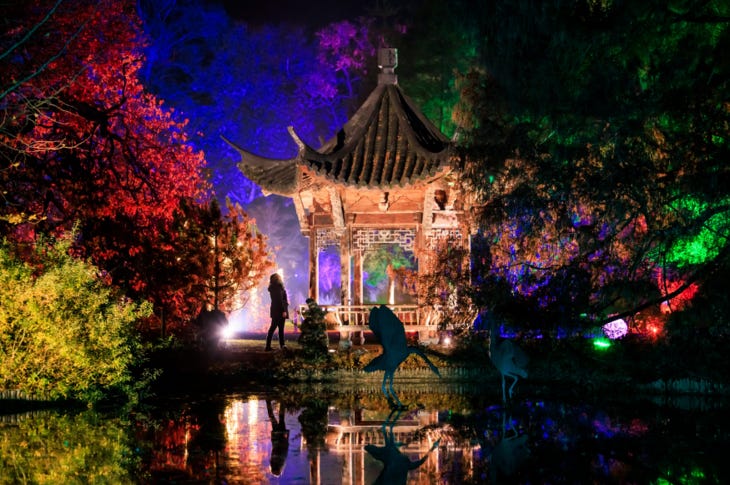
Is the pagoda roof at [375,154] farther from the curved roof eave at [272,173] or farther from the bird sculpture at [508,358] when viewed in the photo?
the bird sculpture at [508,358]

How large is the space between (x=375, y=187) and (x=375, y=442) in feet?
31.1

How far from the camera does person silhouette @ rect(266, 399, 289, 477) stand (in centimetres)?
815

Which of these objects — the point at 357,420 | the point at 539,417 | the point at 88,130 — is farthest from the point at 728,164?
the point at 88,130

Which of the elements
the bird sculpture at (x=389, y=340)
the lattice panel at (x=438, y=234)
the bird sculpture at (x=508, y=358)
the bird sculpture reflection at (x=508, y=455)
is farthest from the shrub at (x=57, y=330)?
the lattice panel at (x=438, y=234)

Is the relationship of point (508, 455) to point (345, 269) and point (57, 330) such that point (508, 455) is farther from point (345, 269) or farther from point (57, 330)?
point (345, 269)

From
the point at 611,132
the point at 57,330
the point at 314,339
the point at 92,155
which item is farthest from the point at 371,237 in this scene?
the point at 57,330

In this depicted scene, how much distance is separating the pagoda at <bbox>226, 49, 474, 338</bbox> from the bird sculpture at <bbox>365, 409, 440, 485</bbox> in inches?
356

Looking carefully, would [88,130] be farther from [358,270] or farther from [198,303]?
[358,270]

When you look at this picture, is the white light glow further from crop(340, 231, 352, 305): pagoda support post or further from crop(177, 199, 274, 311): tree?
crop(177, 199, 274, 311): tree

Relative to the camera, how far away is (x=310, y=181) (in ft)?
63.5

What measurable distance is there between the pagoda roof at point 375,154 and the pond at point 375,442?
19.7 ft

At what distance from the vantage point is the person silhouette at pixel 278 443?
815 cm

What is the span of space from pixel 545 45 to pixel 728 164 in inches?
126

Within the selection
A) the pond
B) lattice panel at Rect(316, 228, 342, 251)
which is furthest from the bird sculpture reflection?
lattice panel at Rect(316, 228, 342, 251)
